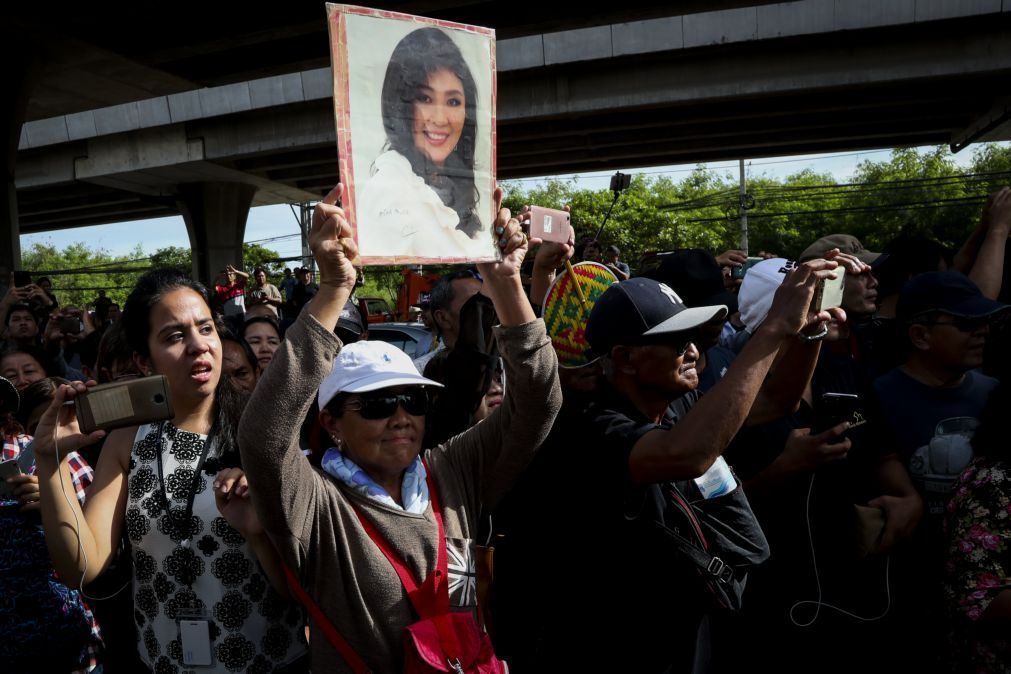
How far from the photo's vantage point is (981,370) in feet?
11.2

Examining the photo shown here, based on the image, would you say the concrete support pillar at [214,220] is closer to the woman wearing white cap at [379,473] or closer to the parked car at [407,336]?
the parked car at [407,336]

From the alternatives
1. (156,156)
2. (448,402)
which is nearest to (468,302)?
(448,402)

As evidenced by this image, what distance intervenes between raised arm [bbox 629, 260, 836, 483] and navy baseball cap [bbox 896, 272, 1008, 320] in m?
1.32

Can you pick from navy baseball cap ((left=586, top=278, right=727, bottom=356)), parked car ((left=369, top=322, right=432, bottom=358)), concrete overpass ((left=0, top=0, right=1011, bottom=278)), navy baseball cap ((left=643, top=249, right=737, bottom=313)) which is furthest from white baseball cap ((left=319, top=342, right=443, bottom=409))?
concrete overpass ((left=0, top=0, right=1011, bottom=278))

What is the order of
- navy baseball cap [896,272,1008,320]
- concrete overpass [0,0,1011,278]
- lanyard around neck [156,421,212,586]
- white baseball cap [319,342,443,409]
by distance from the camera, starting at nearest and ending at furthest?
1. white baseball cap [319,342,443,409]
2. lanyard around neck [156,421,212,586]
3. navy baseball cap [896,272,1008,320]
4. concrete overpass [0,0,1011,278]

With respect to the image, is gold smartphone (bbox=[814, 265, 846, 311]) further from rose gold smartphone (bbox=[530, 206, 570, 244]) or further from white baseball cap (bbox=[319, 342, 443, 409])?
white baseball cap (bbox=[319, 342, 443, 409])

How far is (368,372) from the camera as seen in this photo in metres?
2.11

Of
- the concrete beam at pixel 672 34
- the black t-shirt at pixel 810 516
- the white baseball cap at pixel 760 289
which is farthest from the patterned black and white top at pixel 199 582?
the concrete beam at pixel 672 34

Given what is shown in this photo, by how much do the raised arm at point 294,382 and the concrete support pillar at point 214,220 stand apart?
24973 millimetres

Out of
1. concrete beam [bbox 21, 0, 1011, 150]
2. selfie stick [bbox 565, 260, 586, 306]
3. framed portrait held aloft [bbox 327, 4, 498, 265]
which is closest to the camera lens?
framed portrait held aloft [bbox 327, 4, 498, 265]

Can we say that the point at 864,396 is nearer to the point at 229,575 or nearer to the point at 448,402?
the point at 448,402

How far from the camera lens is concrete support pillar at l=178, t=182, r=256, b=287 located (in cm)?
2498

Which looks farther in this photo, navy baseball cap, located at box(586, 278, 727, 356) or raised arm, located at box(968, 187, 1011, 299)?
raised arm, located at box(968, 187, 1011, 299)

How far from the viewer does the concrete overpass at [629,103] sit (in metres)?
13.6
